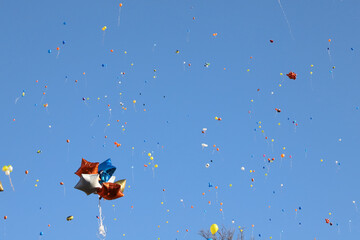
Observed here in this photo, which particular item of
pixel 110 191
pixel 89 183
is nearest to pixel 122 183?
pixel 110 191

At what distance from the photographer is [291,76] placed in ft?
52.6

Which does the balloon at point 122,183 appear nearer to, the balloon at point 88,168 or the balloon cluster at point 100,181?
the balloon cluster at point 100,181

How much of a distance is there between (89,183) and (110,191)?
1.74ft

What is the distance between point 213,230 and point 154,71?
A: 4.75m

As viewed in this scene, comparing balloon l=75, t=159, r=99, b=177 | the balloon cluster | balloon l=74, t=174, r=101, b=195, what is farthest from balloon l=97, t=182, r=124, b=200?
balloon l=75, t=159, r=99, b=177

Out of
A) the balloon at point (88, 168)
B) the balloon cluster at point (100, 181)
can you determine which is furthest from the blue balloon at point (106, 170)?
the balloon at point (88, 168)

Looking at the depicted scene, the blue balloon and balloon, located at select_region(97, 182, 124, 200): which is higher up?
the blue balloon

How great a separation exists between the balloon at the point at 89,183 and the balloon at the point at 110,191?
15 centimetres

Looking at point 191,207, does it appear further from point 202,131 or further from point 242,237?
point 242,237

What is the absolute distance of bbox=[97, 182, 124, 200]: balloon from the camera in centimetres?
1289

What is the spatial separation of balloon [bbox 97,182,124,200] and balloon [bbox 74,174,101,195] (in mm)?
145

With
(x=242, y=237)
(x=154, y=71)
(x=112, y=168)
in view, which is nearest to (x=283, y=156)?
(x=154, y=71)

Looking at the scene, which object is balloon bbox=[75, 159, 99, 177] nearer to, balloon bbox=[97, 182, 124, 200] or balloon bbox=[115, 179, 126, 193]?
balloon bbox=[97, 182, 124, 200]

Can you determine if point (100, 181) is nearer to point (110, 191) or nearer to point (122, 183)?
point (110, 191)
